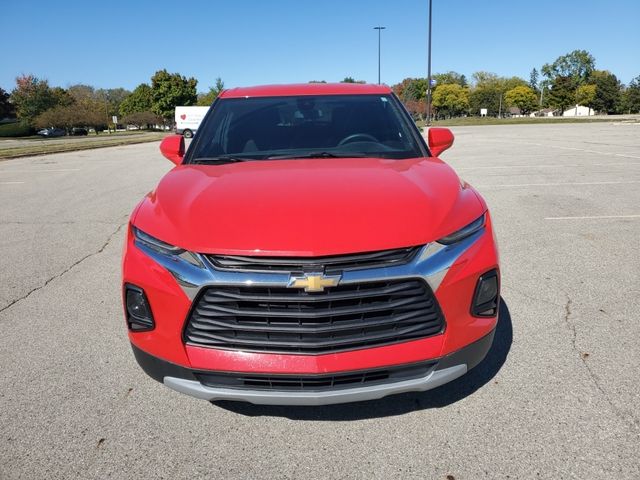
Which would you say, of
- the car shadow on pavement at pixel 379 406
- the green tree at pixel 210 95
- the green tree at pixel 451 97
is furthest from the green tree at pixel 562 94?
the car shadow on pavement at pixel 379 406

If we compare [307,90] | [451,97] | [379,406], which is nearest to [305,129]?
[307,90]

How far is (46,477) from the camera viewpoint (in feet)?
7.29

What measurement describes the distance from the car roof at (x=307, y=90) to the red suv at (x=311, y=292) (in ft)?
5.38

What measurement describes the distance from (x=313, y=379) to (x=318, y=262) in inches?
20.0

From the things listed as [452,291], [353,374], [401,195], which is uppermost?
[401,195]

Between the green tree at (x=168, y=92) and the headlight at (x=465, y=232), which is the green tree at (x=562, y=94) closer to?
the green tree at (x=168, y=92)

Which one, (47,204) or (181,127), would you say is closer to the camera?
(47,204)

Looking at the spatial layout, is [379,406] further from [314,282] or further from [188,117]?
[188,117]

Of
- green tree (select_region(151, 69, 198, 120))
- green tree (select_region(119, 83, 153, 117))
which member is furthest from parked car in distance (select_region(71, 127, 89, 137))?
green tree (select_region(119, 83, 153, 117))

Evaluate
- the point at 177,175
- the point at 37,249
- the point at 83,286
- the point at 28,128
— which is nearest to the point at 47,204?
the point at 37,249

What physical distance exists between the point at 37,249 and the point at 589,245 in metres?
6.49

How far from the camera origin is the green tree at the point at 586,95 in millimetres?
110812

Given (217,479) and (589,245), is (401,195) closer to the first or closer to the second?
(217,479)

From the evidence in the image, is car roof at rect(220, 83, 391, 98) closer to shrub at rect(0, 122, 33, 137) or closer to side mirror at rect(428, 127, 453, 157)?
side mirror at rect(428, 127, 453, 157)
